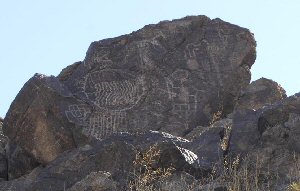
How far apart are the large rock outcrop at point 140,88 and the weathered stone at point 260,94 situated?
14 centimetres

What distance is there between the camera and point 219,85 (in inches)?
520

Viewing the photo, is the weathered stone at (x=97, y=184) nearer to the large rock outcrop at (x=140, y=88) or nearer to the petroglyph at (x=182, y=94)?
the large rock outcrop at (x=140, y=88)

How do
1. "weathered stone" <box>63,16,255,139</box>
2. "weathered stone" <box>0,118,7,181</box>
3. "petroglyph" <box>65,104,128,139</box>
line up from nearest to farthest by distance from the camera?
1. "weathered stone" <box>0,118,7,181</box>
2. "petroglyph" <box>65,104,128,139</box>
3. "weathered stone" <box>63,16,255,139</box>

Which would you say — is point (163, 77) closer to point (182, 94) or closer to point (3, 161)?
point (182, 94)

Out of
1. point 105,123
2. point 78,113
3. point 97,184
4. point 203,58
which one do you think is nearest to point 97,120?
point 105,123

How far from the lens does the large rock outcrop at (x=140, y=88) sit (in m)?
12.0

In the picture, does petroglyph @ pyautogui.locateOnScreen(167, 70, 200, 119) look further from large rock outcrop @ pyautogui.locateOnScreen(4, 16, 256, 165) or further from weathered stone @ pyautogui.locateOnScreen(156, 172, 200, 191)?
weathered stone @ pyautogui.locateOnScreen(156, 172, 200, 191)

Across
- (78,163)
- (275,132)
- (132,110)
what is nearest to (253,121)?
(275,132)

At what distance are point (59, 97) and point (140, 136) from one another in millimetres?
4276

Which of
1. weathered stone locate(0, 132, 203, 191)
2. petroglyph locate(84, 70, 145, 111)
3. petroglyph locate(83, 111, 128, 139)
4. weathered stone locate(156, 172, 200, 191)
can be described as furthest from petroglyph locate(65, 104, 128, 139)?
weathered stone locate(156, 172, 200, 191)

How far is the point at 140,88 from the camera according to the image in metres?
13.1

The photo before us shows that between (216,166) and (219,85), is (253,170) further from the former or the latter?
(219,85)

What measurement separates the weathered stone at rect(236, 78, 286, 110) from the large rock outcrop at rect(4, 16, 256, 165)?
141 mm

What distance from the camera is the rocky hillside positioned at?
7664 millimetres
